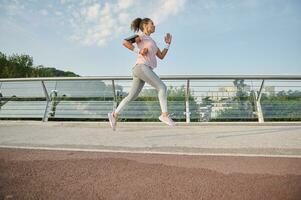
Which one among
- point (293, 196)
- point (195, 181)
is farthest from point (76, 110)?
point (293, 196)

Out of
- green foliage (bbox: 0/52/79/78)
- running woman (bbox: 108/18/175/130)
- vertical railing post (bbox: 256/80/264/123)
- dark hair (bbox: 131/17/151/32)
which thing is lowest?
vertical railing post (bbox: 256/80/264/123)

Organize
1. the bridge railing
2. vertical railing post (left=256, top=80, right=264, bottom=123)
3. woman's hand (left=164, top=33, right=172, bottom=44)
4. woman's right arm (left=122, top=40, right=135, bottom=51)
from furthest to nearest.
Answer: the bridge railing, vertical railing post (left=256, top=80, right=264, bottom=123), woman's hand (left=164, top=33, right=172, bottom=44), woman's right arm (left=122, top=40, right=135, bottom=51)

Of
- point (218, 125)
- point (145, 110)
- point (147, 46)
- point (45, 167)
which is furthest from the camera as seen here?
point (145, 110)

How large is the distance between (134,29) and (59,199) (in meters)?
3.84

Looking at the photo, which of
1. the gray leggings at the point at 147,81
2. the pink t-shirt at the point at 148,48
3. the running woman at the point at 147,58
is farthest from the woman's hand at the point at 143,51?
the gray leggings at the point at 147,81

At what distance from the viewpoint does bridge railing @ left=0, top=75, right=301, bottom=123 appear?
7582 millimetres

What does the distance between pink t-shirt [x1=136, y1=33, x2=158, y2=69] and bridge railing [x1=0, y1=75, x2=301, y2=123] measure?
246 centimetres

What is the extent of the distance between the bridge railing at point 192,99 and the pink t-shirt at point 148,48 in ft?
8.08

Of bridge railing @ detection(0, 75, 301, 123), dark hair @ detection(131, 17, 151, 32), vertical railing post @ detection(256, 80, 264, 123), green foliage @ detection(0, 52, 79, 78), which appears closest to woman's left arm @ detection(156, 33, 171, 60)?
dark hair @ detection(131, 17, 151, 32)

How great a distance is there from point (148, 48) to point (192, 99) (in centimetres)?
309

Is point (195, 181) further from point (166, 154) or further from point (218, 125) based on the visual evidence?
point (218, 125)

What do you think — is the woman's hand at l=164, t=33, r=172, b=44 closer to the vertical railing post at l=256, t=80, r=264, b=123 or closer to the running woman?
Result: the running woman

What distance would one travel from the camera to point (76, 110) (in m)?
8.05

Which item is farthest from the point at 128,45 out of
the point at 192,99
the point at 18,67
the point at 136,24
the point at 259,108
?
the point at 18,67
